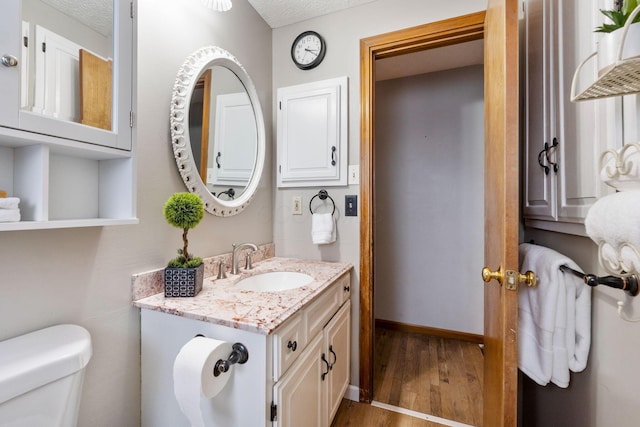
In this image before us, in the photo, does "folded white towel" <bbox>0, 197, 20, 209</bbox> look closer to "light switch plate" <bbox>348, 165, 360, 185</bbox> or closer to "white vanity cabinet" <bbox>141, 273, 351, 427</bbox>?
"white vanity cabinet" <bbox>141, 273, 351, 427</bbox>

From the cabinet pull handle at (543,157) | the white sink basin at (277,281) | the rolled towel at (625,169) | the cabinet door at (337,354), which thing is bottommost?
the cabinet door at (337,354)

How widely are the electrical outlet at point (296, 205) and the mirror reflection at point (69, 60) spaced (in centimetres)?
108

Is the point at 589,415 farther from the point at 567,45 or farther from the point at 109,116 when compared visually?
the point at 109,116

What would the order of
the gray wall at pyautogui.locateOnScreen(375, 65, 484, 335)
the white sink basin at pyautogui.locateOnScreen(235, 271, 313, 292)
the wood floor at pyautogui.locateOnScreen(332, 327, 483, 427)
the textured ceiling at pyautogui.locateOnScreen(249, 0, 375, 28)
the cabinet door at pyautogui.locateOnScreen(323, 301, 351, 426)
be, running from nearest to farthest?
the cabinet door at pyautogui.locateOnScreen(323, 301, 351, 426)
the white sink basin at pyautogui.locateOnScreen(235, 271, 313, 292)
the wood floor at pyautogui.locateOnScreen(332, 327, 483, 427)
the textured ceiling at pyautogui.locateOnScreen(249, 0, 375, 28)
the gray wall at pyautogui.locateOnScreen(375, 65, 484, 335)

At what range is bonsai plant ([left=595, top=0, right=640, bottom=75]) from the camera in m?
0.42

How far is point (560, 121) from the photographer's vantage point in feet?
2.84

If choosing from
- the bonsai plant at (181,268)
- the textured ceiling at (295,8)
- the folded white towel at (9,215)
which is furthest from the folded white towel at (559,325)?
the textured ceiling at (295,8)

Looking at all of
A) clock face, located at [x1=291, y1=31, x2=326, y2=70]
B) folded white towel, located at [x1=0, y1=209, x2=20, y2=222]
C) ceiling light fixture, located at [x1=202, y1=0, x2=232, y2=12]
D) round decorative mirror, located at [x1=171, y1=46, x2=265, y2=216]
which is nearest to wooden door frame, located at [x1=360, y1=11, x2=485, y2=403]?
clock face, located at [x1=291, y1=31, x2=326, y2=70]

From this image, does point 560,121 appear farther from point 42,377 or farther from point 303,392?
point 42,377

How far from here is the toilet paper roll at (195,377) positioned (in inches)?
28.1

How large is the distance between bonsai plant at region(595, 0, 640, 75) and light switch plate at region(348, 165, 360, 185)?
3.82 feet

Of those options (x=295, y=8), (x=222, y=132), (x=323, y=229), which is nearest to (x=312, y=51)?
(x=295, y=8)

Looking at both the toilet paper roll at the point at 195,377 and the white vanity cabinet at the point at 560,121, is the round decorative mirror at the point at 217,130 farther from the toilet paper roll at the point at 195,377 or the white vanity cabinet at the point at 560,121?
the white vanity cabinet at the point at 560,121

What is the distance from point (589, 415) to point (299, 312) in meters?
0.92
